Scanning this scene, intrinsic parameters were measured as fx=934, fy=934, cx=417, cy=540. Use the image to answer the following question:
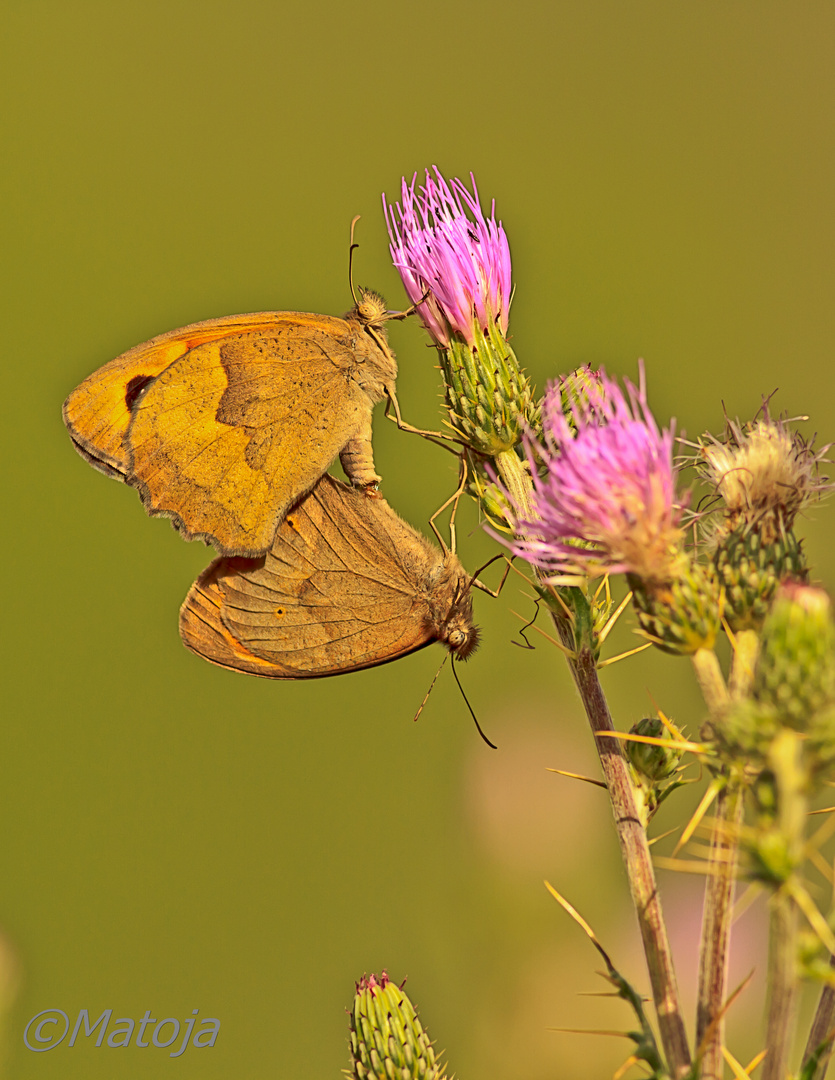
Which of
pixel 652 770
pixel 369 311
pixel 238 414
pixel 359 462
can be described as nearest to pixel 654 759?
pixel 652 770

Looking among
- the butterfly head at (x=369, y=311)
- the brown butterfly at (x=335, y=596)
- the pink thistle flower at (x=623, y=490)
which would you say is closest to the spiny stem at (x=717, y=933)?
the pink thistle flower at (x=623, y=490)

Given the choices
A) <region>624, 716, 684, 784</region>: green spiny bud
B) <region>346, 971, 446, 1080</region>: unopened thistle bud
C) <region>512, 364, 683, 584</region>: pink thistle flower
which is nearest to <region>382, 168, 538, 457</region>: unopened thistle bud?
<region>512, 364, 683, 584</region>: pink thistle flower

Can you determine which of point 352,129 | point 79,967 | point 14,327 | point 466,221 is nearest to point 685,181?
point 352,129

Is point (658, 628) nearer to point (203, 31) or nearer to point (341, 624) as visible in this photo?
point (341, 624)

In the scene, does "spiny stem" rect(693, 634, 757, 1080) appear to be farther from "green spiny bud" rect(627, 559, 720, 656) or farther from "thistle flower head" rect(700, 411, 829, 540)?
"thistle flower head" rect(700, 411, 829, 540)

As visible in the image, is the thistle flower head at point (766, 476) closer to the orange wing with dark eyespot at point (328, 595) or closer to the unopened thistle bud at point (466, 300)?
the unopened thistle bud at point (466, 300)
